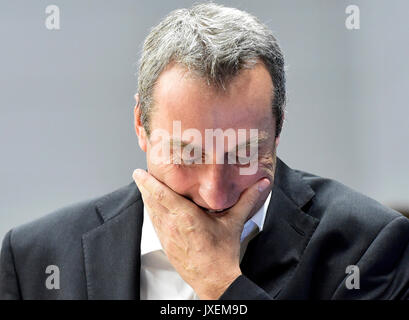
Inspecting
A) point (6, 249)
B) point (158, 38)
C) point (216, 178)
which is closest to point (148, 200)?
point (216, 178)

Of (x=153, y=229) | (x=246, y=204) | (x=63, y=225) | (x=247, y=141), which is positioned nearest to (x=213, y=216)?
(x=246, y=204)

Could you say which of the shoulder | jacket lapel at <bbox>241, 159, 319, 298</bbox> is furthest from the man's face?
the shoulder

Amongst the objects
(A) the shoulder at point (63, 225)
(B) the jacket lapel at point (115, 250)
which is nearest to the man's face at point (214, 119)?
(B) the jacket lapel at point (115, 250)

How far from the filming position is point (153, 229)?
6.28 feet

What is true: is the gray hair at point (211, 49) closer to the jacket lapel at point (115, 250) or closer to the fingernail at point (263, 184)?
the fingernail at point (263, 184)

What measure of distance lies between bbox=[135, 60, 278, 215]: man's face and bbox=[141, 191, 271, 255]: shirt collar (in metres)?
0.18

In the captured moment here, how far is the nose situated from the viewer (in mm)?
1600

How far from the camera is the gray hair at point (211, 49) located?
1604 mm

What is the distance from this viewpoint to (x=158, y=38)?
67.8 inches

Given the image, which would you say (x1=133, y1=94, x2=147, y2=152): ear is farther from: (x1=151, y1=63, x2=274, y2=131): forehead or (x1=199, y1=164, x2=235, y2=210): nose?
(x1=199, y1=164, x2=235, y2=210): nose

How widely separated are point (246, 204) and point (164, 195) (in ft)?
0.70
